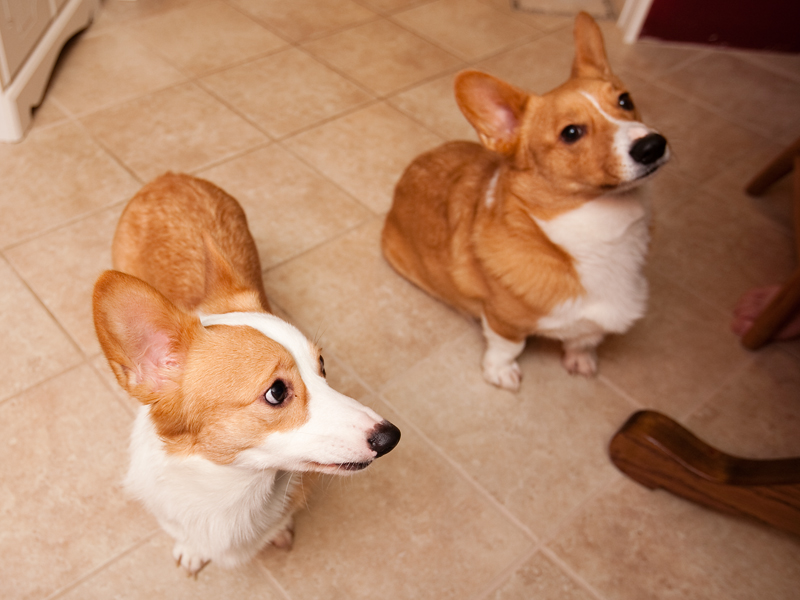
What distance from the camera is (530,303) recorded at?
67.1 inches

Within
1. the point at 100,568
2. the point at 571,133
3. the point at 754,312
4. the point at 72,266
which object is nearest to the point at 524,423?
the point at 571,133

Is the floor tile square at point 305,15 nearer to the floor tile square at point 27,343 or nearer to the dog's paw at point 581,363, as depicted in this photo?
the floor tile square at point 27,343

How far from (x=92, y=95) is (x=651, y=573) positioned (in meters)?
2.63

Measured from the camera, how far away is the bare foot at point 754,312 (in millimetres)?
2090

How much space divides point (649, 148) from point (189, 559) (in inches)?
52.6

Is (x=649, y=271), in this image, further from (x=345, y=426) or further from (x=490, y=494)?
(x=345, y=426)

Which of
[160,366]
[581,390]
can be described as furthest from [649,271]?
[160,366]

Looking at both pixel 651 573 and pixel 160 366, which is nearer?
pixel 160 366

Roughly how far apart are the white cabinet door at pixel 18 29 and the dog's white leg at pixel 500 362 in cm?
190

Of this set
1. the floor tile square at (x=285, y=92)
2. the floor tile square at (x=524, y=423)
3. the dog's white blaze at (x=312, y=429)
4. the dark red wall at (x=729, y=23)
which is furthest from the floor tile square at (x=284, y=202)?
the dark red wall at (x=729, y=23)

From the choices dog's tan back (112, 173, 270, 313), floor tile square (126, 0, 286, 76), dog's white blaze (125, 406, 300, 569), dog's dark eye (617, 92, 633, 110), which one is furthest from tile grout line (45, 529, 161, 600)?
floor tile square (126, 0, 286, 76)

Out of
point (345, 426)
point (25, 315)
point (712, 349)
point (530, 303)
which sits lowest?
point (25, 315)

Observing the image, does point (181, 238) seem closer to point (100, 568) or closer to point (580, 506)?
point (100, 568)

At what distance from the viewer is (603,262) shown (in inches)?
65.1
